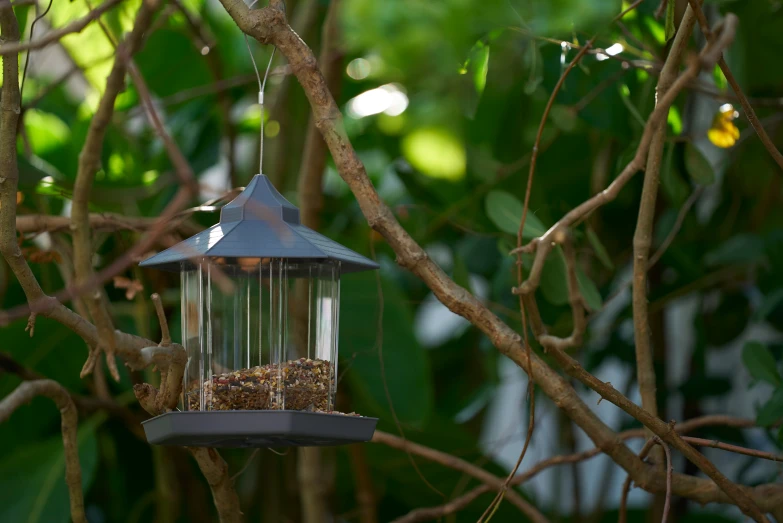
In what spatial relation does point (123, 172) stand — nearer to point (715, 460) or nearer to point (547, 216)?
point (547, 216)

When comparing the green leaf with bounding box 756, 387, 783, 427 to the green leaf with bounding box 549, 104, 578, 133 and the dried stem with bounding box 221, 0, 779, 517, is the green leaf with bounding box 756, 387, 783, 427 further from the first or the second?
the green leaf with bounding box 549, 104, 578, 133

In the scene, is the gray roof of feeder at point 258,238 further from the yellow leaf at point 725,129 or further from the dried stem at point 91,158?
the yellow leaf at point 725,129

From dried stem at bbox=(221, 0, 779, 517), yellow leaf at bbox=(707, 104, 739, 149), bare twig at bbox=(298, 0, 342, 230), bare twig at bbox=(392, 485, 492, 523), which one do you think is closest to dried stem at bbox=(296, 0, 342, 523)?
bare twig at bbox=(298, 0, 342, 230)

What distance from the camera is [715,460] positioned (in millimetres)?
3098

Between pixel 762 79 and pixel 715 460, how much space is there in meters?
1.36

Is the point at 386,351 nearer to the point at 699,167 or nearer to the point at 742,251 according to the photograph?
the point at 699,167

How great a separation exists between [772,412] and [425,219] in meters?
1.02

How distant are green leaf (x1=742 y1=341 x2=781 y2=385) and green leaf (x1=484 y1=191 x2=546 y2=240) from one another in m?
0.43

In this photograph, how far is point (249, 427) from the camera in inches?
37.9

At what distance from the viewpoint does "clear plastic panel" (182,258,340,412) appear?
108 cm

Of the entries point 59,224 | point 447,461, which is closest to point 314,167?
point 59,224

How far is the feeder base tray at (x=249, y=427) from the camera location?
96 cm

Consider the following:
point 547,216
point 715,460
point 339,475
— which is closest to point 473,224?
point 547,216

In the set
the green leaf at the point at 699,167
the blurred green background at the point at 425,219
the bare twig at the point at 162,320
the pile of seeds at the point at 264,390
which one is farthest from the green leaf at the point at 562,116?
the bare twig at the point at 162,320
